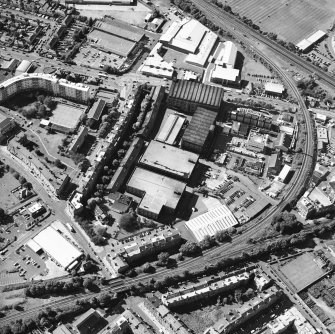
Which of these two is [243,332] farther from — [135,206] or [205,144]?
[205,144]

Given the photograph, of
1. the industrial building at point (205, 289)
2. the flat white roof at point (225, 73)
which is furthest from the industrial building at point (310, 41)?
the industrial building at point (205, 289)

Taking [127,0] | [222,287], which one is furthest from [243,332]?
[127,0]

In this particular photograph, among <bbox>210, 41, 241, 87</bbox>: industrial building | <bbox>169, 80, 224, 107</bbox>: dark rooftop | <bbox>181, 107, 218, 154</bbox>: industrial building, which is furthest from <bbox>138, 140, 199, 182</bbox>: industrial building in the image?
<bbox>210, 41, 241, 87</bbox>: industrial building

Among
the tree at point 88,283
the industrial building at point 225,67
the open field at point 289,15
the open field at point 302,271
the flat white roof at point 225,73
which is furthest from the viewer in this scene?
the open field at point 289,15

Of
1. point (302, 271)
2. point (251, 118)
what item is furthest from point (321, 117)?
point (302, 271)

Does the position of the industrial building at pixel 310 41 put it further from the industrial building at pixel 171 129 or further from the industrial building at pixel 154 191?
the industrial building at pixel 154 191

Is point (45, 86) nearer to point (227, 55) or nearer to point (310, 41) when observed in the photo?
point (227, 55)
